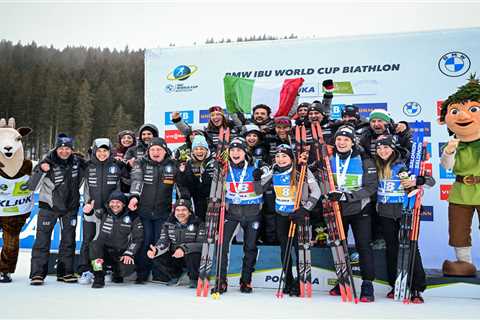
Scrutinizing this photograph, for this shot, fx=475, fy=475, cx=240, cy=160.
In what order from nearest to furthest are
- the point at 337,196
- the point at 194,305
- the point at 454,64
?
the point at 194,305, the point at 337,196, the point at 454,64

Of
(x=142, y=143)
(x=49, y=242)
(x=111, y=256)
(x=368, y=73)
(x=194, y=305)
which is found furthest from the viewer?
(x=368, y=73)

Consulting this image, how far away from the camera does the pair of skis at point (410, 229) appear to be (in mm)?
4426

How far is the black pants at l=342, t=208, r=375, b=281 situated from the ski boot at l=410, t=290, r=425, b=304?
38 cm

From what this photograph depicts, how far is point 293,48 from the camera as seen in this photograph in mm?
6398

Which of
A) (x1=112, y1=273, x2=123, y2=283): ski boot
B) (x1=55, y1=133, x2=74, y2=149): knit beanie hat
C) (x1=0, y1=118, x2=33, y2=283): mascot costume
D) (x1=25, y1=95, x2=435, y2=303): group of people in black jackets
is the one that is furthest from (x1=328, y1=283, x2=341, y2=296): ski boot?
(x1=0, y1=118, x2=33, y2=283): mascot costume

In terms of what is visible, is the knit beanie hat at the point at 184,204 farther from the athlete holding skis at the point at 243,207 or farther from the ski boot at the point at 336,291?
the ski boot at the point at 336,291

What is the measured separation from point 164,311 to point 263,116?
8.99 feet

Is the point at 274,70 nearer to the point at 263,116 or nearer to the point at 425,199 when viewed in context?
the point at 263,116

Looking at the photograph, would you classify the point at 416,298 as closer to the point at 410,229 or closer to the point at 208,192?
the point at 410,229

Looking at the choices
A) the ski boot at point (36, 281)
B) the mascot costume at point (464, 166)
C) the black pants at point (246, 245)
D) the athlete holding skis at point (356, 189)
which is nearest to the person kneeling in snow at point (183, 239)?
the black pants at point (246, 245)

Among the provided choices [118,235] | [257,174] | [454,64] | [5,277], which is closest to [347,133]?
[257,174]

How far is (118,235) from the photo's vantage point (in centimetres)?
524

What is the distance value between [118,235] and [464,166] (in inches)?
144

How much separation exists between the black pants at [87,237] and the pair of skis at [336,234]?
8.67 ft
